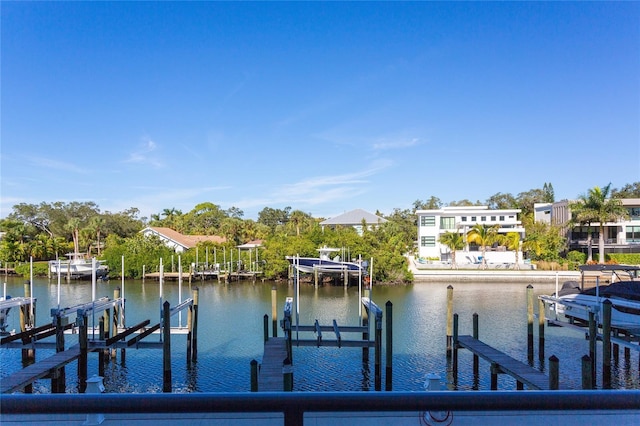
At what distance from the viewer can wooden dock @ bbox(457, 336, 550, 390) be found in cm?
1097

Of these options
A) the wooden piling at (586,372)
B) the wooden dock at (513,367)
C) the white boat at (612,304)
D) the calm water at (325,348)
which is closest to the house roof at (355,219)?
the calm water at (325,348)

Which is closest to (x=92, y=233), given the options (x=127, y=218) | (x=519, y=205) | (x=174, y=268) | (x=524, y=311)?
(x=127, y=218)

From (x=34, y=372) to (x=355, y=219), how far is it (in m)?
69.9

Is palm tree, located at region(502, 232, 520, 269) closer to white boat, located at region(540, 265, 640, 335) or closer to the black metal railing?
white boat, located at region(540, 265, 640, 335)

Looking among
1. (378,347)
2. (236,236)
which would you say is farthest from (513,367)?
(236,236)

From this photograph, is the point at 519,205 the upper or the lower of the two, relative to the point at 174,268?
upper

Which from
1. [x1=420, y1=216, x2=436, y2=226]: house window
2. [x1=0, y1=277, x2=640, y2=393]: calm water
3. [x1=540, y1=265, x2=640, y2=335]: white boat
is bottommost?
[x1=0, y1=277, x2=640, y2=393]: calm water

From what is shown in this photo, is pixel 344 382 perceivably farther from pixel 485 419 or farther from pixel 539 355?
pixel 485 419

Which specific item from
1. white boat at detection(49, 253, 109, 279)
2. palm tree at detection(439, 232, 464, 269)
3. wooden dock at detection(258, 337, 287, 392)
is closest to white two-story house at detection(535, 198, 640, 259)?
palm tree at detection(439, 232, 464, 269)

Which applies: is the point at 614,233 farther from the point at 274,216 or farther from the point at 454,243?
the point at 274,216

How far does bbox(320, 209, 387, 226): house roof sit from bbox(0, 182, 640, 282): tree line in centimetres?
374

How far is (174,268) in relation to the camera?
48.0m

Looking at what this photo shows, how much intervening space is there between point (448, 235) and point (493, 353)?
37.8 meters

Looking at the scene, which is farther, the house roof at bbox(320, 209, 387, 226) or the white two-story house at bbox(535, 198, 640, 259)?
the house roof at bbox(320, 209, 387, 226)
